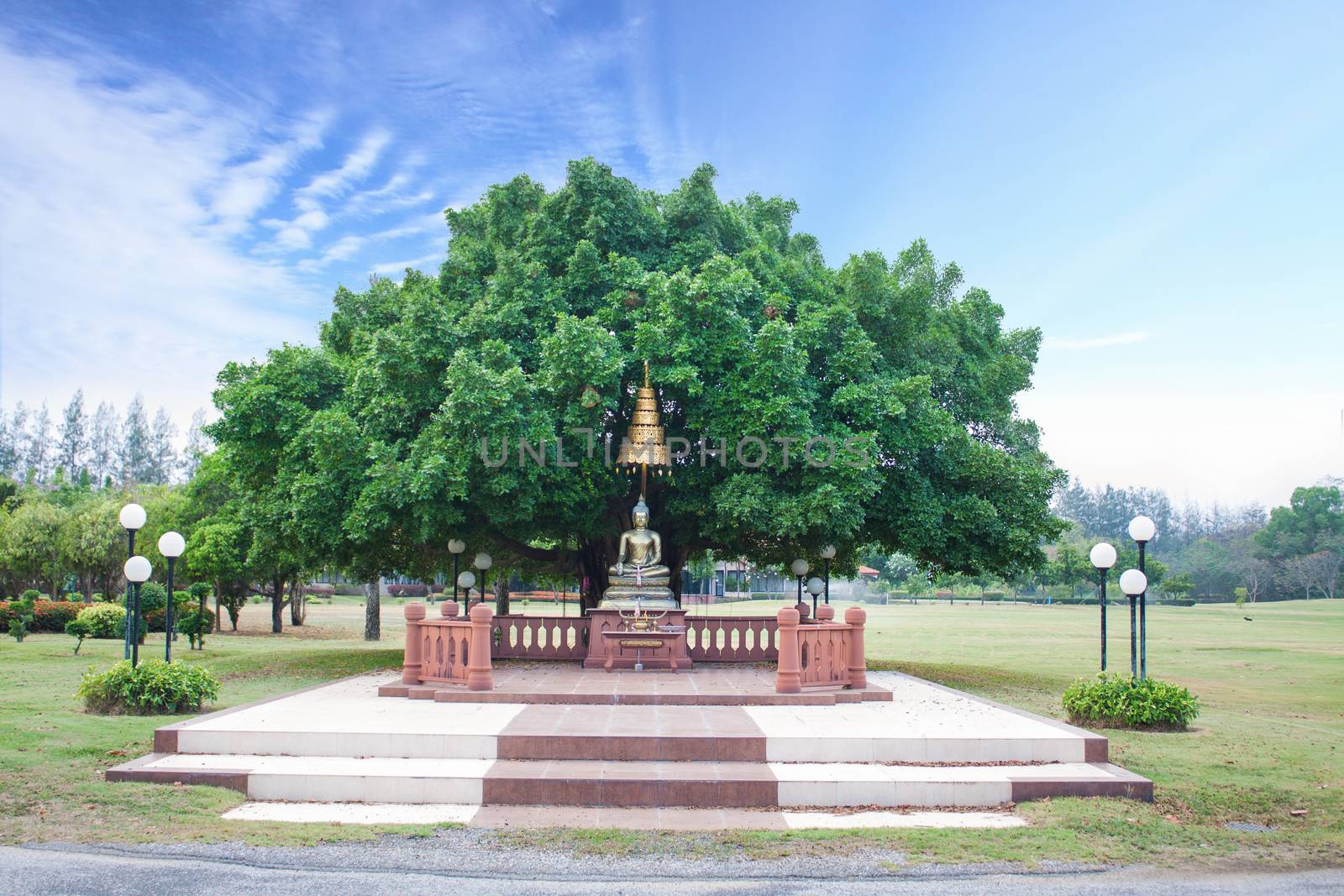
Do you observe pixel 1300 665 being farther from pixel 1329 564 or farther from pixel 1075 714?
pixel 1329 564

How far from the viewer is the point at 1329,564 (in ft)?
196

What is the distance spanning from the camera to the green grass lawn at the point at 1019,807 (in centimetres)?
765

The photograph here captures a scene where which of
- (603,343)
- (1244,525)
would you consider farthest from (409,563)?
(1244,525)

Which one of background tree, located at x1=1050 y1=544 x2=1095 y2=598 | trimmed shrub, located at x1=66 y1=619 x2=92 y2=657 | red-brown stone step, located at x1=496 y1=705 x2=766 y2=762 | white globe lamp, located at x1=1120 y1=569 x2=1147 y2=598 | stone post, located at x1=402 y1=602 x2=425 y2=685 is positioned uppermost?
white globe lamp, located at x1=1120 y1=569 x2=1147 y2=598

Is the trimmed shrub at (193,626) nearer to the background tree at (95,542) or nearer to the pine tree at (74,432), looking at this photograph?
the background tree at (95,542)

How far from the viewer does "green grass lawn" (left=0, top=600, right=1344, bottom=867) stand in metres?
7.65

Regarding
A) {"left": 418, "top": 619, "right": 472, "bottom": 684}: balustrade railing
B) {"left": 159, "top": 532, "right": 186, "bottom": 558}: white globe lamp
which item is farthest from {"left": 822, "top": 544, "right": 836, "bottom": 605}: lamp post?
{"left": 159, "top": 532, "right": 186, "bottom": 558}: white globe lamp

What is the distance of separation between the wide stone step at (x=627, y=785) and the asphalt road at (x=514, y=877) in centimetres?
152

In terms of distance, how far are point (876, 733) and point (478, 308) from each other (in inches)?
448

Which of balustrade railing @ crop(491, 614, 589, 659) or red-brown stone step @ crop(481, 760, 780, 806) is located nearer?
red-brown stone step @ crop(481, 760, 780, 806)

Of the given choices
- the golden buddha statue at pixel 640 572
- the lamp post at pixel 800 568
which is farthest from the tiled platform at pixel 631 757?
the lamp post at pixel 800 568

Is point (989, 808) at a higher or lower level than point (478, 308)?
lower

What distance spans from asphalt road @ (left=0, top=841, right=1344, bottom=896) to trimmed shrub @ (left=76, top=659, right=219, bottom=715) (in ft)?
18.4

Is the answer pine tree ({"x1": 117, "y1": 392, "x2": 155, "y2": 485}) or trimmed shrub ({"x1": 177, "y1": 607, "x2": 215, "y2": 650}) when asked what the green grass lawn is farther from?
pine tree ({"x1": 117, "y1": 392, "x2": 155, "y2": 485})
